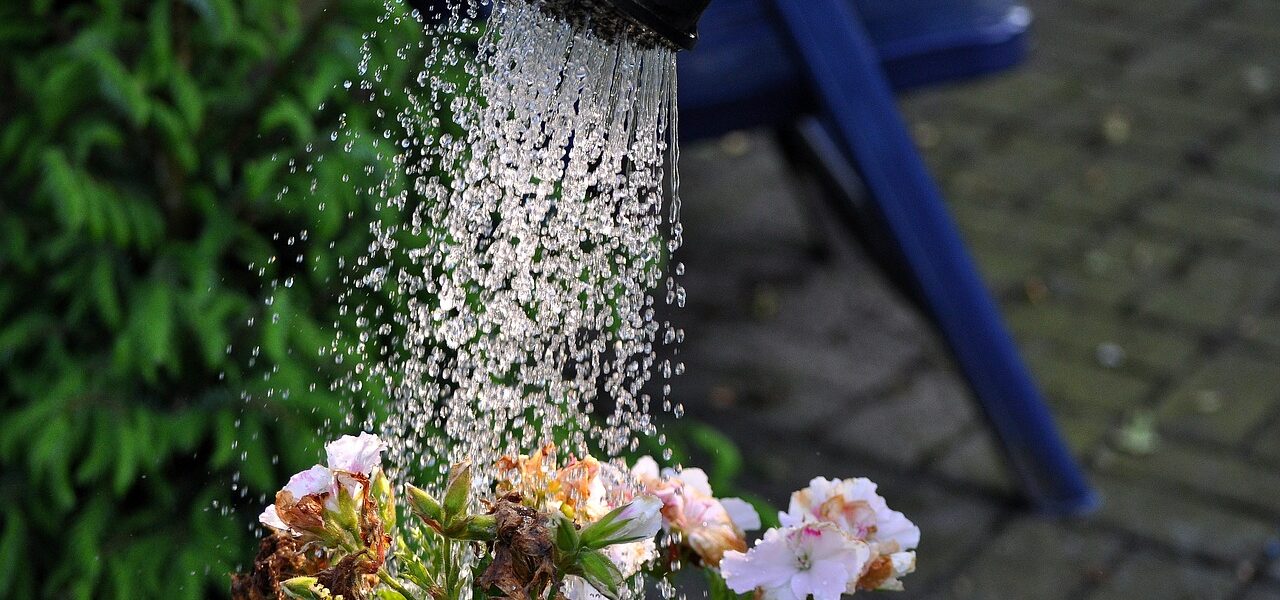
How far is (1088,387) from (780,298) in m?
0.81

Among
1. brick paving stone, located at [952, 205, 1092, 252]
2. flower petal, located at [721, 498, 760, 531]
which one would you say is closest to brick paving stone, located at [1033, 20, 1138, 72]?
brick paving stone, located at [952, 205, 1092, 252]

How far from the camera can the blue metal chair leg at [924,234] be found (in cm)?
249

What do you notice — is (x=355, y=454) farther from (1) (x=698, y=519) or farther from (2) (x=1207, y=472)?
(2) (x=1207, y=472)

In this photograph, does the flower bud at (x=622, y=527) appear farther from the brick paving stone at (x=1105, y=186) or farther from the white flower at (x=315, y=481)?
the brick paving stone at (x=1105, y=186)

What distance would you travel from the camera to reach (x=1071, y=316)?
3.48 metres

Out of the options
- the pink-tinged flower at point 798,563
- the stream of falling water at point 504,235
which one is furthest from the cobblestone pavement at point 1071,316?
the pink-tinged flower at point 798,563

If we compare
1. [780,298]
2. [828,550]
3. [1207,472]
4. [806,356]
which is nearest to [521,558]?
[828,550]

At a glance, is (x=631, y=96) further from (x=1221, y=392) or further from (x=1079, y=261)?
(x=1079, y=261)

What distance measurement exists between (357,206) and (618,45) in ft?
2.89

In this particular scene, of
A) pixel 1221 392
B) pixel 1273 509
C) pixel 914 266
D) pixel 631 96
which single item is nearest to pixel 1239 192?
pixel 1221 392

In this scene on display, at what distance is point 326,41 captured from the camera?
195 centimetres

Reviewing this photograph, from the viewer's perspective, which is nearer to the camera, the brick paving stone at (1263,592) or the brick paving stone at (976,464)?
the brick paving stone at (1263,592)

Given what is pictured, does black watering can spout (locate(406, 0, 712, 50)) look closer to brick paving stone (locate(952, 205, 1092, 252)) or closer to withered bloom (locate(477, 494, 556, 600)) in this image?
withered bloom (locate(477, 494, 556, 600))

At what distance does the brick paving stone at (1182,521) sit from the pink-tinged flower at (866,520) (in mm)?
1878
